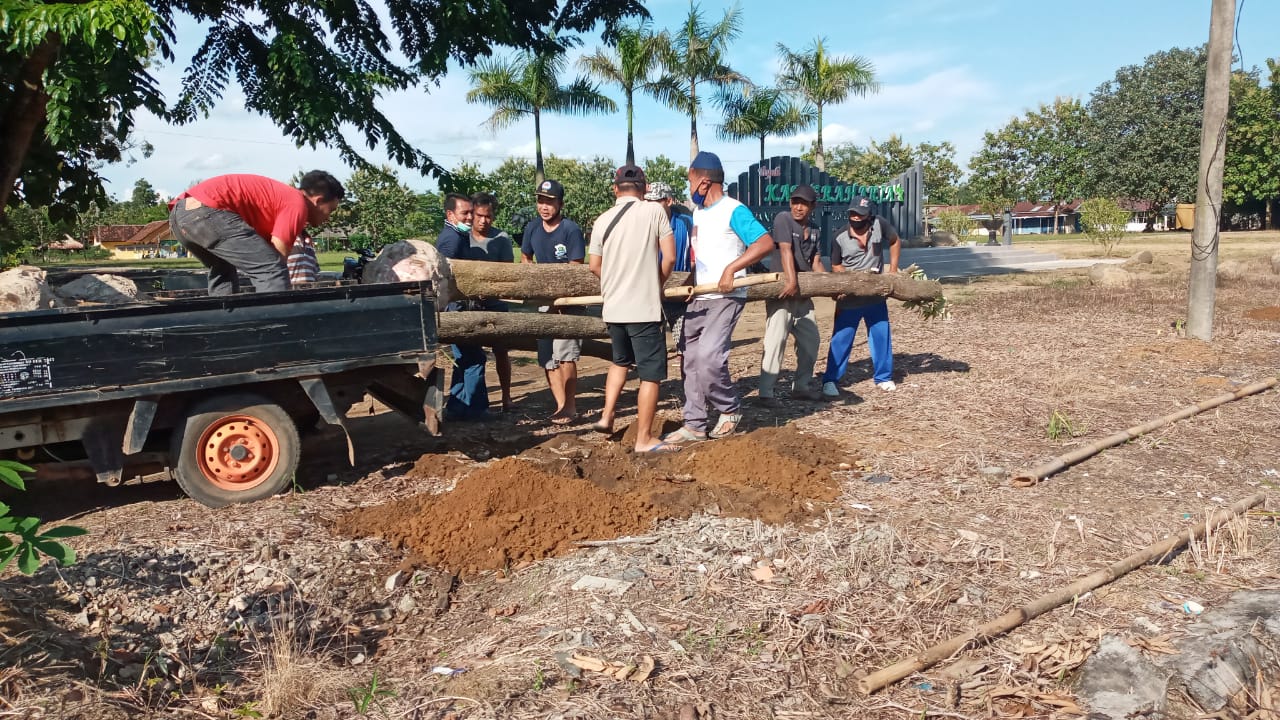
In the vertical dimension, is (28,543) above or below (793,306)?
below

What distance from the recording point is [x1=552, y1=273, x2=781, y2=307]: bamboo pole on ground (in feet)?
21.0

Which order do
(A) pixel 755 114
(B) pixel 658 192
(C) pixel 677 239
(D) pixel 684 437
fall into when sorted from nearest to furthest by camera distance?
1. (D) pixel 684 437
2. (B) pixel 658 192
3. (C) pixel 677 239
4. (A) pixel 755 114

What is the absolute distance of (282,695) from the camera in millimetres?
3162

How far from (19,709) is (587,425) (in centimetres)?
479

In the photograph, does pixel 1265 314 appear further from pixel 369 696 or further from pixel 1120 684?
pixel 369 696

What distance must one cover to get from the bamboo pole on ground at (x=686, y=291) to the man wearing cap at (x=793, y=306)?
0.64m

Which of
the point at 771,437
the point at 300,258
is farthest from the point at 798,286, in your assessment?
the point at 300,258

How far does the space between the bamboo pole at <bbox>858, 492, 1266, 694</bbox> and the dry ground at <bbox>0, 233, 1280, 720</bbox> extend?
0.16 feet

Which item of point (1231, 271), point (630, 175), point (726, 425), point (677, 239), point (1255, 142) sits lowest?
point (726, 425)

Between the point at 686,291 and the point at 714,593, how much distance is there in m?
2.94

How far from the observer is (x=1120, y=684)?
324cm

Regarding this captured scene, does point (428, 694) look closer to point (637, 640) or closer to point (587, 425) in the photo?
point (637, 640)

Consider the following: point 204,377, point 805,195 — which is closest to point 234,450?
point 204,377

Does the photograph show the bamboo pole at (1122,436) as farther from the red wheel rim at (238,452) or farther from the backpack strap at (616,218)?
the red wheel rim at (238,452)
